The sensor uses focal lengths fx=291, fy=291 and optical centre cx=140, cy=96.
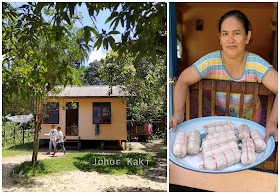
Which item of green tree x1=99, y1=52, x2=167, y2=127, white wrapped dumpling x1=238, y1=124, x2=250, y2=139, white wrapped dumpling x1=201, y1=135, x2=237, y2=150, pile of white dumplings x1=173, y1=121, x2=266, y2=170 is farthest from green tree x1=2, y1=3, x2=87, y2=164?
white wrapped dumpling x1=238, y1=124, x2=250, y2=139

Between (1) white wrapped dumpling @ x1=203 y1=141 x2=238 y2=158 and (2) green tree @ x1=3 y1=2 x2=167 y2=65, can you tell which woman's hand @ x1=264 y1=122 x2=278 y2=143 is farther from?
(2) green tree @ x1=3 y1=2 x2=167 y2=65

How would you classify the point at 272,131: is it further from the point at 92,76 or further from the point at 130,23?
the point at 92,76

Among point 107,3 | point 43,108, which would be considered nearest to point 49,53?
point 107,3

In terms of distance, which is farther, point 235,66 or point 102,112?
point 102,112

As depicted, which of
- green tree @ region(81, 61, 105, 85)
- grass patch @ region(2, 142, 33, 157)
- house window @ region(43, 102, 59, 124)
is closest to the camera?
grass patch @ region(2, 142, 33, 157)

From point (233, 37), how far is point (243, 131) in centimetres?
57

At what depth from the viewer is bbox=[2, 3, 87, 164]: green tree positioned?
2482 mm

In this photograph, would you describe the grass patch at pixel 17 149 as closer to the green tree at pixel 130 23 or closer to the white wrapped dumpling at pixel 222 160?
the green tree at pixel 130 23

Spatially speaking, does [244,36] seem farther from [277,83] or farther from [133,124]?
[133,124]

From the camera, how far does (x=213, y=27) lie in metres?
1.78

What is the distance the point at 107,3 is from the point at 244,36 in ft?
3.68

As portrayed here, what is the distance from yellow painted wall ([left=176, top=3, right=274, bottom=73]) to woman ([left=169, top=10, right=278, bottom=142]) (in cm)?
4

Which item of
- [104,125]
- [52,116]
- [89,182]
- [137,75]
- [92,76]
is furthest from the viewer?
[92,76]

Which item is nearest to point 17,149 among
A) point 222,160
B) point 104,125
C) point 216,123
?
point 104,125
